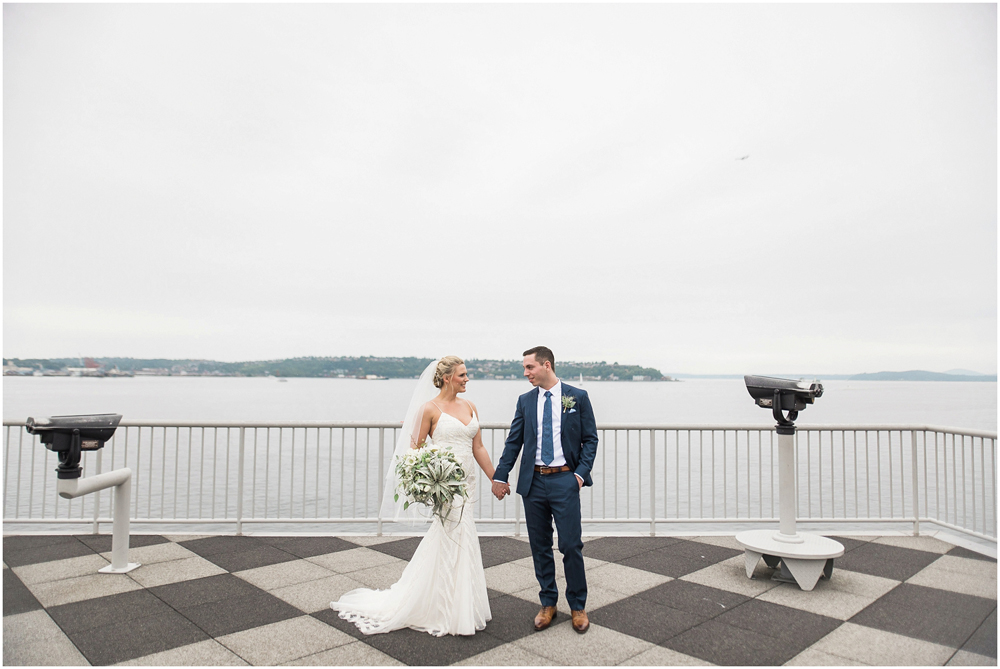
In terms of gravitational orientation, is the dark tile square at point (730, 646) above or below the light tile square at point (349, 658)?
above

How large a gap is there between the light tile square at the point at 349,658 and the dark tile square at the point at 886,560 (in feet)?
15.0

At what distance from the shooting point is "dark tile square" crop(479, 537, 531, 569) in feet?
19.8

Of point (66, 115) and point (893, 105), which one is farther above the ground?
point (893, 105)

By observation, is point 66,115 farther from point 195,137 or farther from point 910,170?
point 195,137

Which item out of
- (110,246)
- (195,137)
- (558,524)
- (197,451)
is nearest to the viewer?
(558,524)

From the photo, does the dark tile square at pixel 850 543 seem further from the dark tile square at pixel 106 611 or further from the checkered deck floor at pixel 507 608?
the dark tile square at pixel 106 611

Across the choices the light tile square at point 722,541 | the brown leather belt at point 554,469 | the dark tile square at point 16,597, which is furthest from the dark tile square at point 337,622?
the light tile square at point 722,541

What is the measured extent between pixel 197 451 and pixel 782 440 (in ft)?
101

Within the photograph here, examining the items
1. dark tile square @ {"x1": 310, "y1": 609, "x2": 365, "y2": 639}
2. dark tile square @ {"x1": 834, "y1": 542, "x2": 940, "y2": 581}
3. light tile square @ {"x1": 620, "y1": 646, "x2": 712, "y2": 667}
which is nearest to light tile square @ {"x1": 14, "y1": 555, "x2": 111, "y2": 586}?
dark tile square @ {"x1": 310, "y1": 609, "x2": 365, "y2": 639}

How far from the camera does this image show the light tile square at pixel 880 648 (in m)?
3.79

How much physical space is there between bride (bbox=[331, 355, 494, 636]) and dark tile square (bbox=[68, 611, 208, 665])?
1061 millimetres

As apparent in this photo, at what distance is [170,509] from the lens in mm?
14539

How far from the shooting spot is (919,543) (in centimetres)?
667

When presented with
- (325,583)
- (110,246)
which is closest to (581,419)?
(325,583)
